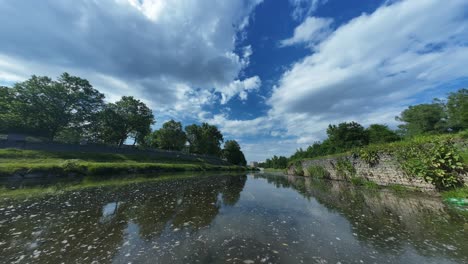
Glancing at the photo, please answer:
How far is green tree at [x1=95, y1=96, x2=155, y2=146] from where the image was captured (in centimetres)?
4431

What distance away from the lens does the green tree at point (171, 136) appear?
6231cm

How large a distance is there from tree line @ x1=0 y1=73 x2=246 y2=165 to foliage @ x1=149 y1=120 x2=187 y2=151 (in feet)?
26.1

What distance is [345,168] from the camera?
2038 centimetres

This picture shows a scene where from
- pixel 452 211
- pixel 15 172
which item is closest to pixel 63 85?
pixel 15 172

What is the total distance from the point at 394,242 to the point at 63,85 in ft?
175

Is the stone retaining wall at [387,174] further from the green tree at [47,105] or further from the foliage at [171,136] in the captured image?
the foliage at [171,136]

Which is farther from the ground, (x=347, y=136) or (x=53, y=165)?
(x=347, y=136)

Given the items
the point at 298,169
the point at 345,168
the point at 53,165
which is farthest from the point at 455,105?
the point at 53,165

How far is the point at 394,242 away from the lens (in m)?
4.84

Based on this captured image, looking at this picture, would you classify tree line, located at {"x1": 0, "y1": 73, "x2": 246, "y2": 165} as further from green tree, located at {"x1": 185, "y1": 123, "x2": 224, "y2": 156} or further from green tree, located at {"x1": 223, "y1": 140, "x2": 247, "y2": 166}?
green tree, located at {"x1": 223, "y1": 140, "x2": 247, "y2": 166}

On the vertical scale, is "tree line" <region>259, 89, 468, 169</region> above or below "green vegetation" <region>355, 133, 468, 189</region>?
above

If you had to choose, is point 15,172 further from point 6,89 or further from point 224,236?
point 6,89

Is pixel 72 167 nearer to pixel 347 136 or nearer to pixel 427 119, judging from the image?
pixel 347 136

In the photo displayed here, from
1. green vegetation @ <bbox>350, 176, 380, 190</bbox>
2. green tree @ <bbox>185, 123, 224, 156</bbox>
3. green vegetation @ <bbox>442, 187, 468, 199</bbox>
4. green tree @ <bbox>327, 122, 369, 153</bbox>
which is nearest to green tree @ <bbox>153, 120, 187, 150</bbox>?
green tree @ <bbox>185, 123, 224, 156</bbox>
